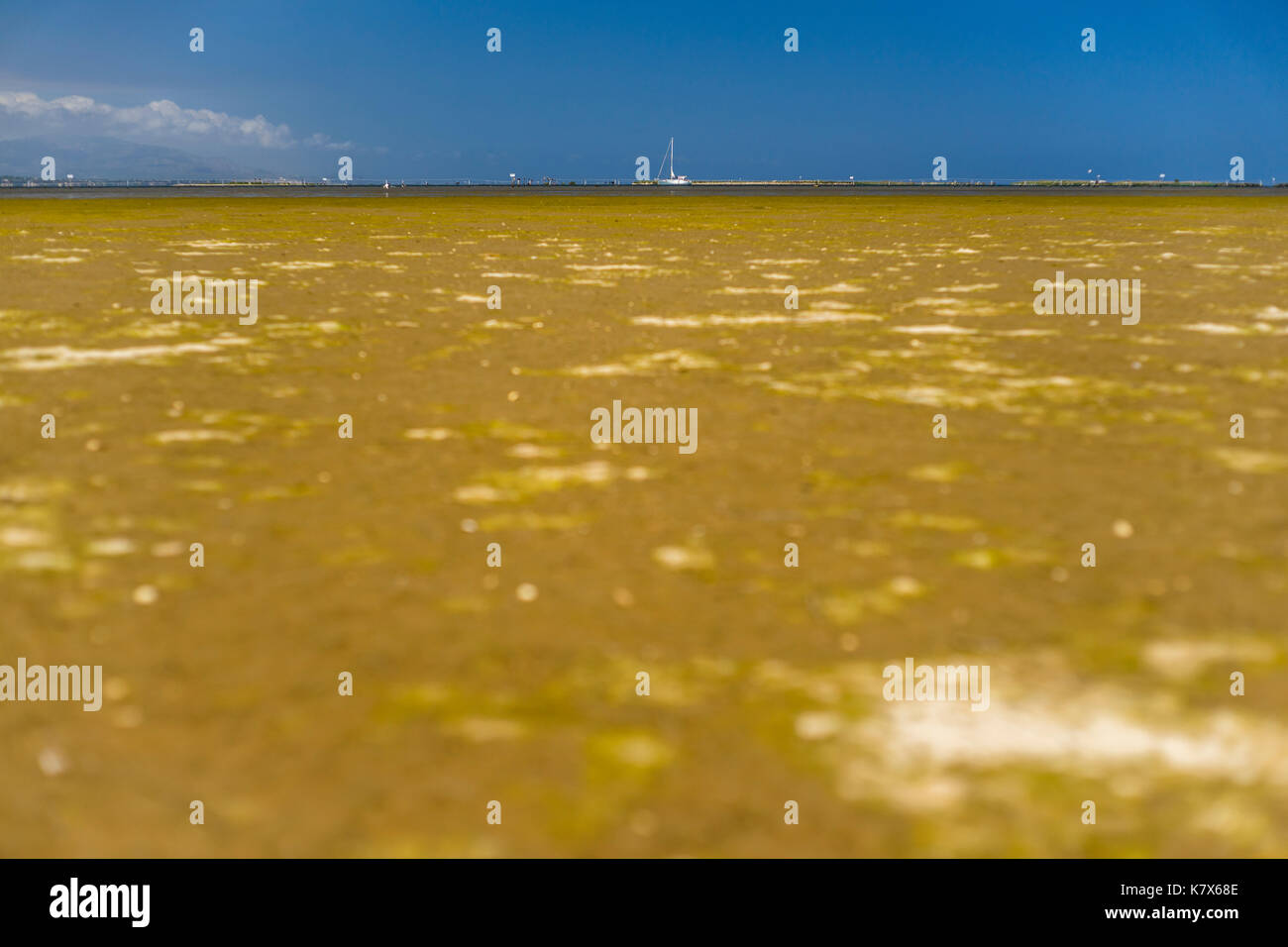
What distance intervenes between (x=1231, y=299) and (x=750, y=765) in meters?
14.8

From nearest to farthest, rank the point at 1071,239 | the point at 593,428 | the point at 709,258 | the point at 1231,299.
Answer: the point at 593,428 < the point at 1231,299 < the point at 709,258 < the point at 1071,239

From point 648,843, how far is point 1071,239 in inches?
1235

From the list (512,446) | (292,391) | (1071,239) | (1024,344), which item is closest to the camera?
(512,446)

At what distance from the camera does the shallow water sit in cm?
290

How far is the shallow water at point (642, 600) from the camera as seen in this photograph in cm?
290

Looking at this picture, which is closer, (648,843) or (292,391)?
(648,843)

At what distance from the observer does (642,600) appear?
4305 mm

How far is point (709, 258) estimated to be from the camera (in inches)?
919

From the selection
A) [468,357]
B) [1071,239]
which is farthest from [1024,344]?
[1071,239]

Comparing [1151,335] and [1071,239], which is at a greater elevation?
[1071,239]

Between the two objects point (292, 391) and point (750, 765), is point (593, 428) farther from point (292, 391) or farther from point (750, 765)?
point (750, 765)

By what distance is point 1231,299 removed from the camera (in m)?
15.1
